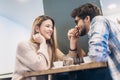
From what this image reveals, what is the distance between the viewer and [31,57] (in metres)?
1.54

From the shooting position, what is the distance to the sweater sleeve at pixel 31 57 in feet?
4.99

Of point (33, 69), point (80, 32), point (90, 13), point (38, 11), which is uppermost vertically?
point (38, 11)

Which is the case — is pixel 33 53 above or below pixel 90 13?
below

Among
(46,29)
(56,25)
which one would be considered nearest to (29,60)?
(46,29)

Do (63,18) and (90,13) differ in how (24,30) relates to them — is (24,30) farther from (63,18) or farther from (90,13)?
(90,13)

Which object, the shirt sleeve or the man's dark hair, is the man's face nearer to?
the man's dark hair

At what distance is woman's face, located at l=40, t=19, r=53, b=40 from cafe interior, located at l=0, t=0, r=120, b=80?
0.34 feet

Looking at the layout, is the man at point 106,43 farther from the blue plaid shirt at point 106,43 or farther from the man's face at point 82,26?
the man's face at point 82,26

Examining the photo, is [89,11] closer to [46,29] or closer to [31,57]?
[46,29]

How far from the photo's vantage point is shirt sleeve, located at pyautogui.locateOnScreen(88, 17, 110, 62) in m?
1.13

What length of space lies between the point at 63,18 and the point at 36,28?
30cm

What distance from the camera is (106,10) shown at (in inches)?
93.7

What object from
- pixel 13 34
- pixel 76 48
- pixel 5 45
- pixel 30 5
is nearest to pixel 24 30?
pixel 13 34

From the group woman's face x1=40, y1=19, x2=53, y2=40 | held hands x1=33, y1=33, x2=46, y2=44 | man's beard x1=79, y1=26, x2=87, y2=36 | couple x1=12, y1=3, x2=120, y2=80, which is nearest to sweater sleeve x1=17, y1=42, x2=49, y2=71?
couple x1=12, y1=3, x2=120, y2=80
